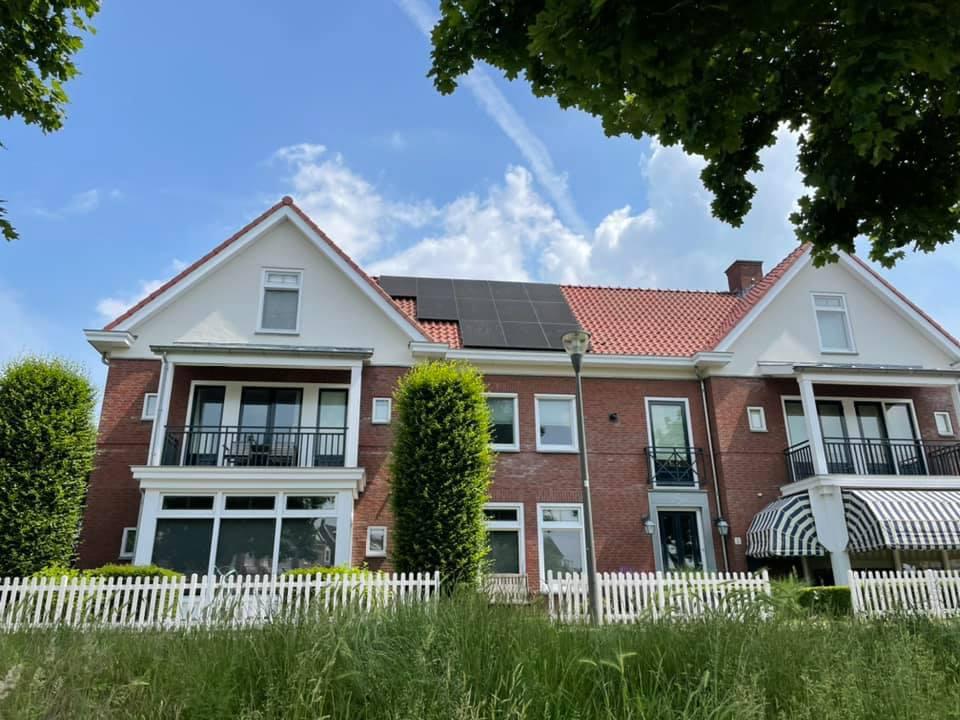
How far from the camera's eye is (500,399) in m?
18.4

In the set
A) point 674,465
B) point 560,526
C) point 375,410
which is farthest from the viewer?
point 674,465

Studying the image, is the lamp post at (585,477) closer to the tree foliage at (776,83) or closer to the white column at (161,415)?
the tree foliage at (776,83)

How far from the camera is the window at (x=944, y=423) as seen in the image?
61.7 ft

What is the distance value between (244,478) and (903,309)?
772 inches

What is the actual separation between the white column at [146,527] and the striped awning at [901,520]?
16752 mm

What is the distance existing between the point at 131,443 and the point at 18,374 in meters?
2.96

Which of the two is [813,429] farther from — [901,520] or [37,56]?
[37,56]

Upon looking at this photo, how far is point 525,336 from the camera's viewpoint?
19.3 m

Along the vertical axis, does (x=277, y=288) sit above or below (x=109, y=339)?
above

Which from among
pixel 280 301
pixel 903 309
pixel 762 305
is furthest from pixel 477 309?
pixel 903 309

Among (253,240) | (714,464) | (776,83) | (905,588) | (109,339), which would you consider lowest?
(905,588)

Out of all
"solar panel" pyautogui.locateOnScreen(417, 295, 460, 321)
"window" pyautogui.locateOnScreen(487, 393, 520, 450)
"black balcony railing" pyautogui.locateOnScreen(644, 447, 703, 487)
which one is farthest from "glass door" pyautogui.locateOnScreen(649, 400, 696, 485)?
"solar panel" pyautogui.locateOnScreen(417, 295, 460, 321)

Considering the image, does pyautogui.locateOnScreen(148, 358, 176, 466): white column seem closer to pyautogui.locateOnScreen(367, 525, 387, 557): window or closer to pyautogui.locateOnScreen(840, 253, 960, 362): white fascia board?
pyautogui.locateOnScreen(367, 525, 387, 557): window

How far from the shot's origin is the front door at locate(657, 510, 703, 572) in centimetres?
1725
